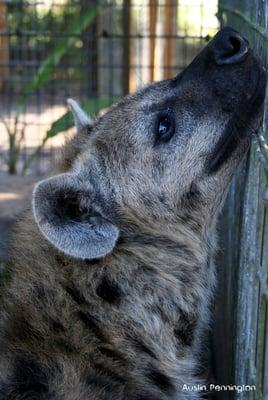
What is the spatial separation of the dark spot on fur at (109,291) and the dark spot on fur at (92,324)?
94mm

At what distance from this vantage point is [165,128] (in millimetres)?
3457

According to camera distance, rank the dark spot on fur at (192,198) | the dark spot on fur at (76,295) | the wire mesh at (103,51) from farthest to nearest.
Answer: the wire mesh at (103,51)
the dark spot on fur at (192,198)
the dark spot on fur at (76,295)

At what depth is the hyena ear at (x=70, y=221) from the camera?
9.87 ft

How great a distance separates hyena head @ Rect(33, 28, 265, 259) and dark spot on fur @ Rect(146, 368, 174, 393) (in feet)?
1.78

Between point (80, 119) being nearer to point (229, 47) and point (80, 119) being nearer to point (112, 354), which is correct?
point (229, 47)

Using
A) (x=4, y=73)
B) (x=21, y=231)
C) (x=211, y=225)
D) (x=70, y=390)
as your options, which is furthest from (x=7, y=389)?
(x=4, y=73)

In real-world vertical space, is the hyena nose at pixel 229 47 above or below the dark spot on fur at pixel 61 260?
above

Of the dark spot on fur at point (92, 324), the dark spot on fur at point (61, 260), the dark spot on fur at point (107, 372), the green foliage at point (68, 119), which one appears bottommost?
the green foliage at point (68, 119)

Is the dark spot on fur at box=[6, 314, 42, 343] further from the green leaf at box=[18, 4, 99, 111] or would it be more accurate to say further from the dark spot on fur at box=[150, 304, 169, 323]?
the green leaf at box=[18, 4, 99, 111]

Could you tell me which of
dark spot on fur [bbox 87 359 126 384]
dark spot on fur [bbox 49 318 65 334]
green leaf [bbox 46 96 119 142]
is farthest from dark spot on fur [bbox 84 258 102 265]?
green leaf [bbox 46 96 119 142]

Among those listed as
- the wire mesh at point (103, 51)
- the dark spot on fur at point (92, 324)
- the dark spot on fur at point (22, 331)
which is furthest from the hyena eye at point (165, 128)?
the wire mesh at point (103, 51)

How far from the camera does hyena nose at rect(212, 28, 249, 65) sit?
10.5 ft

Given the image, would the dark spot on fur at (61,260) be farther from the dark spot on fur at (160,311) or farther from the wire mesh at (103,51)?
the wire mesh at (103,51)

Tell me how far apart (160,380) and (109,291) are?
0.40 metres
